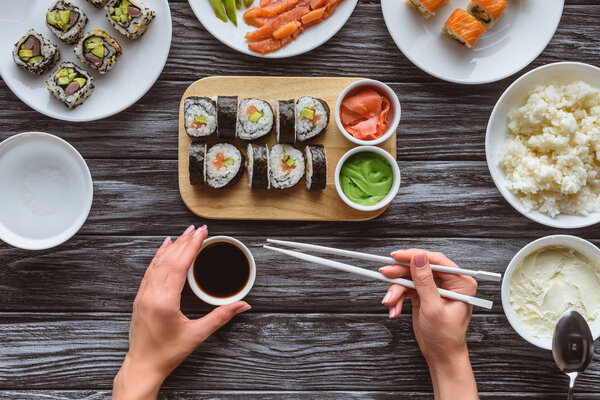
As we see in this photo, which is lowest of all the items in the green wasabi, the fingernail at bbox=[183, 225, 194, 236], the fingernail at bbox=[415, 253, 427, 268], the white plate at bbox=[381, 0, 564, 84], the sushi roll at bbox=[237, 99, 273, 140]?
the fingernail at bbox=[183, 225, 194, 236]

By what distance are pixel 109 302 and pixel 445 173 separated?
149 centimetres

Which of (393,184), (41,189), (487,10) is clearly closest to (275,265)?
(393,184)

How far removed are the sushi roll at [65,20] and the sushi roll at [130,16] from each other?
0.40ft

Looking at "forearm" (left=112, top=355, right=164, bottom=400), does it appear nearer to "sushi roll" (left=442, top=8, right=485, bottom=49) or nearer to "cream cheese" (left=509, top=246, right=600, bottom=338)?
"cream cheese" (left=509, top=246, right=600, bottom=338)

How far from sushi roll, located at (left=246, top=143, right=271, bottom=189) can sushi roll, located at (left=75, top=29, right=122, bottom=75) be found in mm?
654

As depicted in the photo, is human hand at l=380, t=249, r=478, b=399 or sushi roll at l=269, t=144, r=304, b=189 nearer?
human hand at l=380, t=249, r=478, b=399

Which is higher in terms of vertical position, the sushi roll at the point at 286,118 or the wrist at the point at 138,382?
the sushi roll at the point at 286,118

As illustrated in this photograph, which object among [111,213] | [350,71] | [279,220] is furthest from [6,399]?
[350,71]

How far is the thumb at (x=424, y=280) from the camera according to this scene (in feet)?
6.02

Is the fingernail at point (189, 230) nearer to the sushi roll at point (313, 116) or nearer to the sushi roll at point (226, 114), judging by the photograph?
the sushi roll at point (226, 114)

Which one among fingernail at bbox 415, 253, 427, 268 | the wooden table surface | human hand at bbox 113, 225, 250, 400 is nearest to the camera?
fingernail at bbox 415, 253, 427, 268

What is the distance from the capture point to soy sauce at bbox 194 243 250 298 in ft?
6.73

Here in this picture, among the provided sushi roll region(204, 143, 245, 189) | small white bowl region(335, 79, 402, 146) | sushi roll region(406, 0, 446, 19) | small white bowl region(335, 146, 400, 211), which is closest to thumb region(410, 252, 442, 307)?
small white bowl region(335, 146, 400, 211)

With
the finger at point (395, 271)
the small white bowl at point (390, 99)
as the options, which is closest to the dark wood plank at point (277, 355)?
the finger at point (395, 271)
